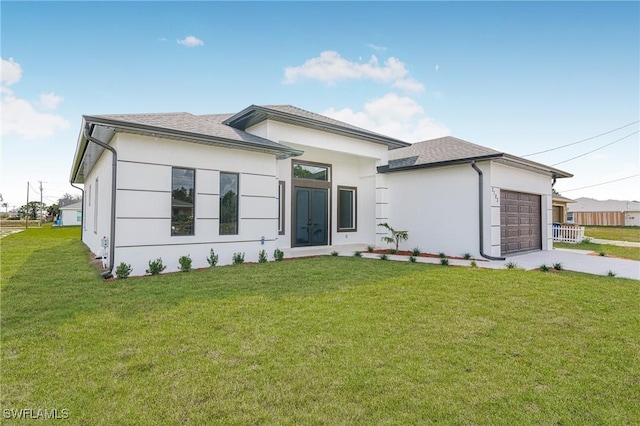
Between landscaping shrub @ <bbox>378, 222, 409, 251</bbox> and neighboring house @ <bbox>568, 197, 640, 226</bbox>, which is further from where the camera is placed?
neighboring house @ <bbox>568, 197, 640, 226</bbox>

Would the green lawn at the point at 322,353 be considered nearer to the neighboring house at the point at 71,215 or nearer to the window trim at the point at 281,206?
the window trim at the point at 281,206

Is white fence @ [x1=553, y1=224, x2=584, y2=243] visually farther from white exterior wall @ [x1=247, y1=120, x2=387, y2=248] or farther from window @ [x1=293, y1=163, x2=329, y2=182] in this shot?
window @ [x1=293, y1=163, x2=329, y2=182]

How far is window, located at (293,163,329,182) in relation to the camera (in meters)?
11.9

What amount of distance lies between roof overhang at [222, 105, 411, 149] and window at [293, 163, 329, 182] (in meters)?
1.79

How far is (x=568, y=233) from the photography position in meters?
16.8

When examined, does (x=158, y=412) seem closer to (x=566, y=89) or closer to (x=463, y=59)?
(x=463, y=59)

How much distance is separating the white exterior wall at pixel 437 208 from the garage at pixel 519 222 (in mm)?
1381

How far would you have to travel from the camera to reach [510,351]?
3314 mm

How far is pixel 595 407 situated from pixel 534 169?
463 inches

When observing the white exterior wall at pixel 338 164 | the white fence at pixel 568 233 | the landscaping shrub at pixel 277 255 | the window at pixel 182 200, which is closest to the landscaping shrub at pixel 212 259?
the window at pixel 182 200

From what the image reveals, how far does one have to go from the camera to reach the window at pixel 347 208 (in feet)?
42.9

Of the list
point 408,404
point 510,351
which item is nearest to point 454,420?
point 408,404

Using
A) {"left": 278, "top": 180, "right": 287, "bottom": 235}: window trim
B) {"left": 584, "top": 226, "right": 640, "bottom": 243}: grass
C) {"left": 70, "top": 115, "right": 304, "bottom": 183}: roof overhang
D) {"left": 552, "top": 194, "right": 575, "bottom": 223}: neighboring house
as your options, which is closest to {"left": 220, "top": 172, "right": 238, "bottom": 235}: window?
{"left": 70, "top": 115, "right": 304, "bottom": 183}: roof overhang

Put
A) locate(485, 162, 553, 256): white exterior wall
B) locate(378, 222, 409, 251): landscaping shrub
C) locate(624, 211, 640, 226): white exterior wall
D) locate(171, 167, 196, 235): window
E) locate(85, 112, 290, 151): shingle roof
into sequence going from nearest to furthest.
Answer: locate(85, 112, 290, 151): shingle roof < locate(171, 167, 196, 235): window < locate(485, 162, 553, 256): white exterior wall < locate(378, 222, 409, 251): landscaping shrub < locate(624, 211, 640, 226): white exterior wall
